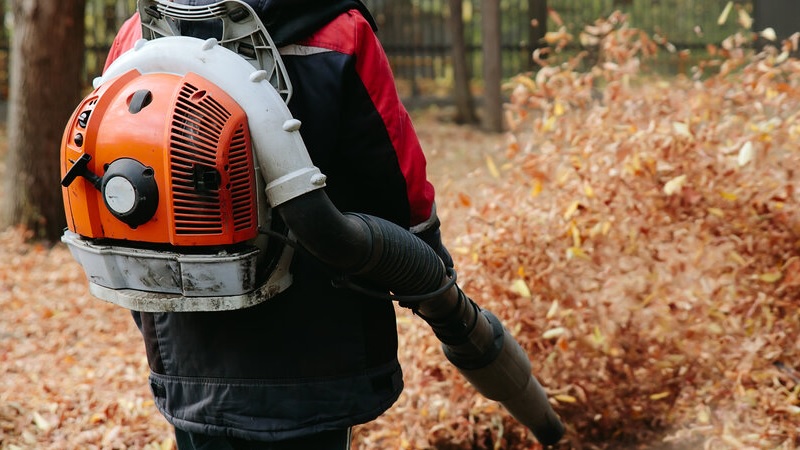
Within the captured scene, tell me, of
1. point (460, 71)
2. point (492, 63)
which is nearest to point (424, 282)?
point (492, 63)

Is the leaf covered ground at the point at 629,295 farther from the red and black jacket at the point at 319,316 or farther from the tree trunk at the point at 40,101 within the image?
the tree trunk at the point at 40,101

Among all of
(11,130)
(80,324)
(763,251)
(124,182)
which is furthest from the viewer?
(11,130)

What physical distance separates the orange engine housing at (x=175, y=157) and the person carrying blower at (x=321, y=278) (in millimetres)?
19

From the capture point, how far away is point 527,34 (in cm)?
1405

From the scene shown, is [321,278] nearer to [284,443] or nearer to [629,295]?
[284,443]

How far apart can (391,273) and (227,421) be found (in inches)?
19.1

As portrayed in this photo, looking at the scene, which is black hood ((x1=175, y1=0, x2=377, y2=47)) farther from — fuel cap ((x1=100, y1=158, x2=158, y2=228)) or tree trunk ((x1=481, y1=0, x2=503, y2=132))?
tree trunk ((x1=481, y1=0, x2=503, y2=132))

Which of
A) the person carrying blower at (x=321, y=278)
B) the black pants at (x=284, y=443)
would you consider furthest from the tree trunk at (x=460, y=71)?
the black pants at (x=284, y=443)

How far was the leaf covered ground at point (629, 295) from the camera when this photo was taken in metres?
3.64

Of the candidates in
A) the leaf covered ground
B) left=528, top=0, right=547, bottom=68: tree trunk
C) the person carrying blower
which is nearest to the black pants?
the person carrying blower

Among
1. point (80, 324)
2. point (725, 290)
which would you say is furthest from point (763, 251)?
point (80, 324)

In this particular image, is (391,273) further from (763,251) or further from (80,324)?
(80,324)

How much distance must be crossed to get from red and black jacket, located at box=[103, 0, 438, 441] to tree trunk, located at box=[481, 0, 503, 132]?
27.9ft

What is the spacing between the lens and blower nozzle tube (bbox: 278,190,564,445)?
6.28ft
